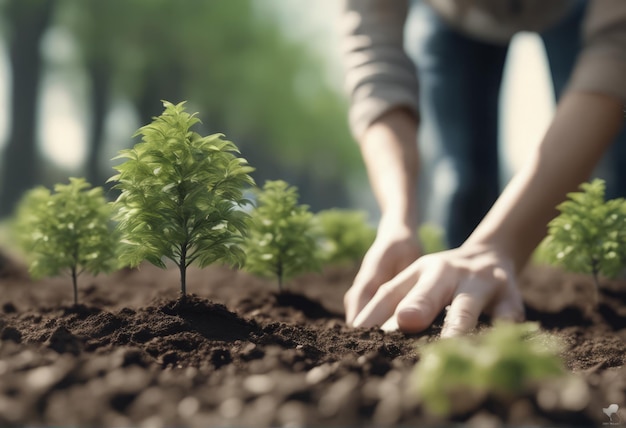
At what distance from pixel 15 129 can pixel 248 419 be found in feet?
55.3

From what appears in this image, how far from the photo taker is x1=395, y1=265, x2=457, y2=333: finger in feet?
9.66

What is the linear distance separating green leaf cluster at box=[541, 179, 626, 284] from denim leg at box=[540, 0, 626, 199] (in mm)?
1513

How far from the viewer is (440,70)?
19.3 feet

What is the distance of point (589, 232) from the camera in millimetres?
3727

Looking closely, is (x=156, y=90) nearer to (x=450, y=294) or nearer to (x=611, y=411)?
(x=450, y=294)

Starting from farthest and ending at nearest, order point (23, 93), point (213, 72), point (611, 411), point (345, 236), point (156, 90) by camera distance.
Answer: point (213, 72) → point (156, 90) → point (23, 93) → point (345, 236) → point (611, 411)

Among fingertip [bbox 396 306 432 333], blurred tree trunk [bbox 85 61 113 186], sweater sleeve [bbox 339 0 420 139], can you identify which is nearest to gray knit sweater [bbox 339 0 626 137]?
sweater sleeve [bbox 339 0 420 139]

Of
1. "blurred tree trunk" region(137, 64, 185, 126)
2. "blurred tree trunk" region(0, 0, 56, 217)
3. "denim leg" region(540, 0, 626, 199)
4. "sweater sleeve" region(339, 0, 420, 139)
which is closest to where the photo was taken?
"sweater sleeve" region(339, 0, 420, 139)

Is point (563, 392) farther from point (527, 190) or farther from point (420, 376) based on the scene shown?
point (527, 190)

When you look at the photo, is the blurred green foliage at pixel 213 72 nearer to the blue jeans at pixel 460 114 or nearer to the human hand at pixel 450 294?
the blue jeans at pixel 460 114

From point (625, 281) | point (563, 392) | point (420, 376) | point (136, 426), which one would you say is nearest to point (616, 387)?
point (563, 392)

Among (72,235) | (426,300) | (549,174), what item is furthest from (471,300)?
(72,235)

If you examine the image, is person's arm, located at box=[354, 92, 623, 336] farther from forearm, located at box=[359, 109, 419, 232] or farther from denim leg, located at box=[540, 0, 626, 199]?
denim leg, located at box=[540, 0, 626, 199]

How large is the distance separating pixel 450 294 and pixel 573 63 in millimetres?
2927
